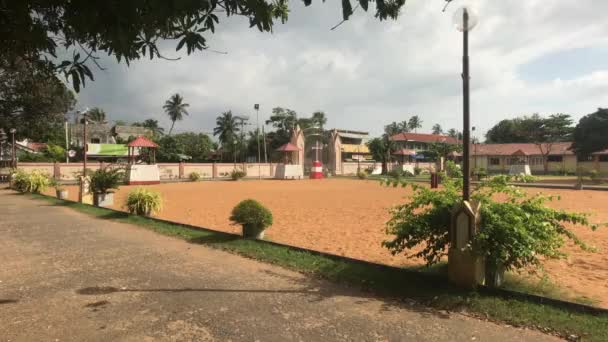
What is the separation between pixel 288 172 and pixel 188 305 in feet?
121

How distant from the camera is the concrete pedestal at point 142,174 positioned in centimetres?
2931

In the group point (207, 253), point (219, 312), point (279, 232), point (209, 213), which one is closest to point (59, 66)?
point (219, 312)

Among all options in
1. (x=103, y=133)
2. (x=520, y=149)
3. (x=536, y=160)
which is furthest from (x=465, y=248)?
(x=103, y=133)

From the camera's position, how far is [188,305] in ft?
14.3

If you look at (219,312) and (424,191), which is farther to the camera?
(424,191)

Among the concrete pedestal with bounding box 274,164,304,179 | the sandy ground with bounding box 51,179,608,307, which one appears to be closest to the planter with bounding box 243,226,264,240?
A: the sandy ground with bounding box 51,179,608,307

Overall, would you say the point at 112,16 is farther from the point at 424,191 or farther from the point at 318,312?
the point at 424,191

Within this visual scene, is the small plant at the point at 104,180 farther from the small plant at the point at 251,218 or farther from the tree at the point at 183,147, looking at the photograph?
the tree at the point at 183,147

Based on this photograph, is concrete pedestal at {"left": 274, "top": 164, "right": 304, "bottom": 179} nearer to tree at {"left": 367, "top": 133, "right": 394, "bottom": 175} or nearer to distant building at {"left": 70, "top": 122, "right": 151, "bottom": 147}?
tree at {"left": 367, "top": 133, "right": 394, "bottom": 175}

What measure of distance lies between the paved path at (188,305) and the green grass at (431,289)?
230mm

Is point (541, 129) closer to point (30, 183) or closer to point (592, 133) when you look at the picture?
point (592, 133)

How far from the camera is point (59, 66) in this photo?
287 cm

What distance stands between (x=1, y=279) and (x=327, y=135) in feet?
179

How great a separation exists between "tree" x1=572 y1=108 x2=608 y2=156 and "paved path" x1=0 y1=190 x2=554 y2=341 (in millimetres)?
53759
